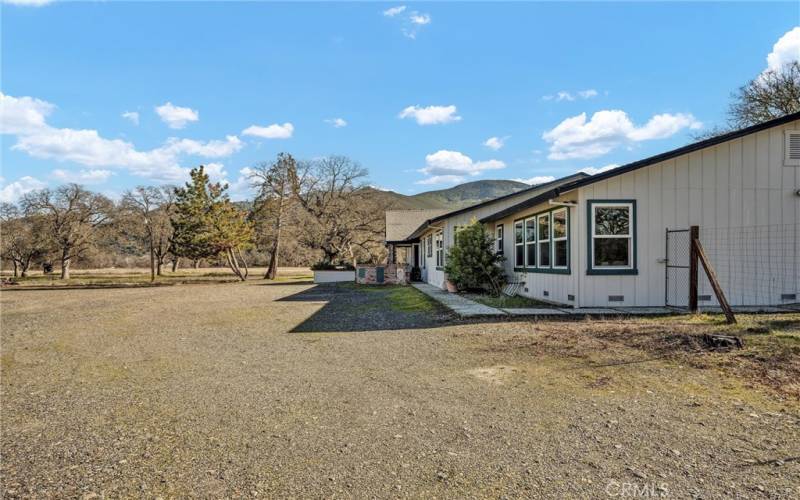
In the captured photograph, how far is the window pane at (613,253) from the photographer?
31.4 feet

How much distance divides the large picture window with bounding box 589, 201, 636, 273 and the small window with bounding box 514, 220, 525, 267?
3.78 metres

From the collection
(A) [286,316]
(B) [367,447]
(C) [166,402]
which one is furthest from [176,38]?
(B) [367,447]

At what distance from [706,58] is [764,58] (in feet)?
38.9

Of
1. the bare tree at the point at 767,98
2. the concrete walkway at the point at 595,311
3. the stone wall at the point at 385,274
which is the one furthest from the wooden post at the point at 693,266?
the bare tree at the point at 767,98

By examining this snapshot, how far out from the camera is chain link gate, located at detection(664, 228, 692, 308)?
9.62 meters

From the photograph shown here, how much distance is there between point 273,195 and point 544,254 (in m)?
26.5

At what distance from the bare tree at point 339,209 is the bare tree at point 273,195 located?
6.25ft

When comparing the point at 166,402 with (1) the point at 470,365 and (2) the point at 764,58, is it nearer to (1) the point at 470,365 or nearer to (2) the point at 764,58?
(1) the point at 470,365

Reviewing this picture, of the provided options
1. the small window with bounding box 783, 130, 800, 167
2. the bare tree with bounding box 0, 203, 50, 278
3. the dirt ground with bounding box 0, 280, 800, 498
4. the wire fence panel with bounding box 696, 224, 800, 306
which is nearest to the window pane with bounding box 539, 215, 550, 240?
the wire fence panel with bounding box 696, 224, 800, 306

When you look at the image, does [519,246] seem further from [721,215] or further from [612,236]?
[721,215]

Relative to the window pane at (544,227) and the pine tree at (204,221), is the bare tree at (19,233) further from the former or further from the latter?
the window pane at (544,227)

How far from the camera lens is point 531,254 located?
1266cm

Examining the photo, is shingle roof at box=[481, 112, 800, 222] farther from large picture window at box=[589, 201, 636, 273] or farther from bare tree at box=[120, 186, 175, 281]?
bare tree at box=[120, 186, 175, 281]

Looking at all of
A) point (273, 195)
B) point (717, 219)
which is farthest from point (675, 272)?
point (273, 195)
